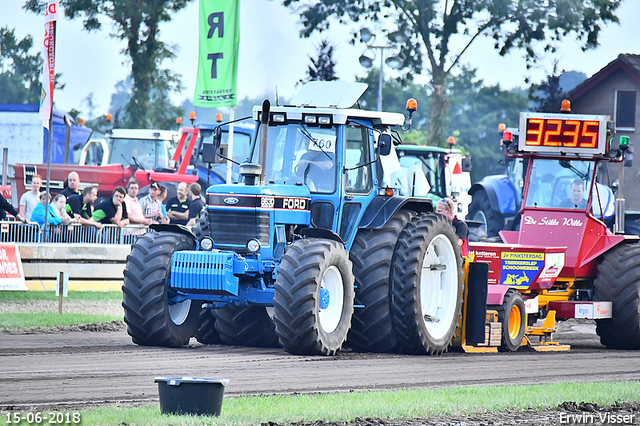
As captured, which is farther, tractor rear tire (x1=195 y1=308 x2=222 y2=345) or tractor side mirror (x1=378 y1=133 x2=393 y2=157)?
tractor rear tire (x1=195 y1=308 x2=222 y2=345)

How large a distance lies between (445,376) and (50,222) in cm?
925

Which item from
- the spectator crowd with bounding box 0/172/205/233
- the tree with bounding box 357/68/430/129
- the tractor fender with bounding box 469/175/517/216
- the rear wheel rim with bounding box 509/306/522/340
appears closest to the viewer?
the rear wheel rim with bounding box 509/306/522/340

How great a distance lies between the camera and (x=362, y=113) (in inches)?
457

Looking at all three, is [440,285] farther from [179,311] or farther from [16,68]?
[16,68]

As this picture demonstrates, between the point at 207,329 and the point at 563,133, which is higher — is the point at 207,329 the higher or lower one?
the lower one

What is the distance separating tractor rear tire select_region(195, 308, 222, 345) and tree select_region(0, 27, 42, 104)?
5676 cm

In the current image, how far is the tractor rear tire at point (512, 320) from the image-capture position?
12.2 m

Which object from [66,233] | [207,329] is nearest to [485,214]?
[66,233]

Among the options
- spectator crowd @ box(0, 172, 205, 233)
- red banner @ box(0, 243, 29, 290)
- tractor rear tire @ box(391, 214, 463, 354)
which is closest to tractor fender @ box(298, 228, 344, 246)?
tractor rear tire @ box(391, 214, 463, 354)

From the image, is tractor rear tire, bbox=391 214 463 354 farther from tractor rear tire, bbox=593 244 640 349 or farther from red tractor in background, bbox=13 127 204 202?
red tractor in background, bbox=13 127 204 202

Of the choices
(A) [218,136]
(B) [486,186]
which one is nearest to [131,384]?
(A) [218,136]

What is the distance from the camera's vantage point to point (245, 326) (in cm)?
1184

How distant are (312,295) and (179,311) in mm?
1908

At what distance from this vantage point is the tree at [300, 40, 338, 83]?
34031mm
